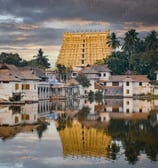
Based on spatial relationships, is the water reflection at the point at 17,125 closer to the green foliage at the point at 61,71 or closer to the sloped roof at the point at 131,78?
the green foliage at the point at 61,71

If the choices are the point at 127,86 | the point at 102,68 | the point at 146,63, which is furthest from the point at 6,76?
the point at 146,63

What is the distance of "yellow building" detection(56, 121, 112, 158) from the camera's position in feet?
58.7

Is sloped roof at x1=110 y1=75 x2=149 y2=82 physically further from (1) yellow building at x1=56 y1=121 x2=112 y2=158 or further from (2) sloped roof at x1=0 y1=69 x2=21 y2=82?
(1) yellow building at x1=56 y1=121 x2=112 y2=158

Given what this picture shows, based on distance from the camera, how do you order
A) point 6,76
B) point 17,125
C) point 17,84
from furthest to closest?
point 17,84, point 6,76, point 17,125

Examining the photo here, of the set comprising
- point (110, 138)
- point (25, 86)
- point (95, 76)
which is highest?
point (95, 76)

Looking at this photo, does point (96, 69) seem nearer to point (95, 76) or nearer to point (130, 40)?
point (95, 76)

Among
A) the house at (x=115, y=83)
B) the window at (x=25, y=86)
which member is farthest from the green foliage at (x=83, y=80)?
the window at (x=25, y=86)

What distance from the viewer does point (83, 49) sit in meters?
108

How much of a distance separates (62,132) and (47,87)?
41940 millimetres

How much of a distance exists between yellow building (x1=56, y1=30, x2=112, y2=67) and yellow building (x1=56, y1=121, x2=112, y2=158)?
78.4 m

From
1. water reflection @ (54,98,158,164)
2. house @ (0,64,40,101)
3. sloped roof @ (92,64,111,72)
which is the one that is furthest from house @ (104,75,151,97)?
water reflection @ (54,98,158,164)

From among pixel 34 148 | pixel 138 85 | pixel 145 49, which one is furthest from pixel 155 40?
pixel 34 148

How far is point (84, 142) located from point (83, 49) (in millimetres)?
88443

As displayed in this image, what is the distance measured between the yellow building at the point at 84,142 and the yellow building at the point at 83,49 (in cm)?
7841
